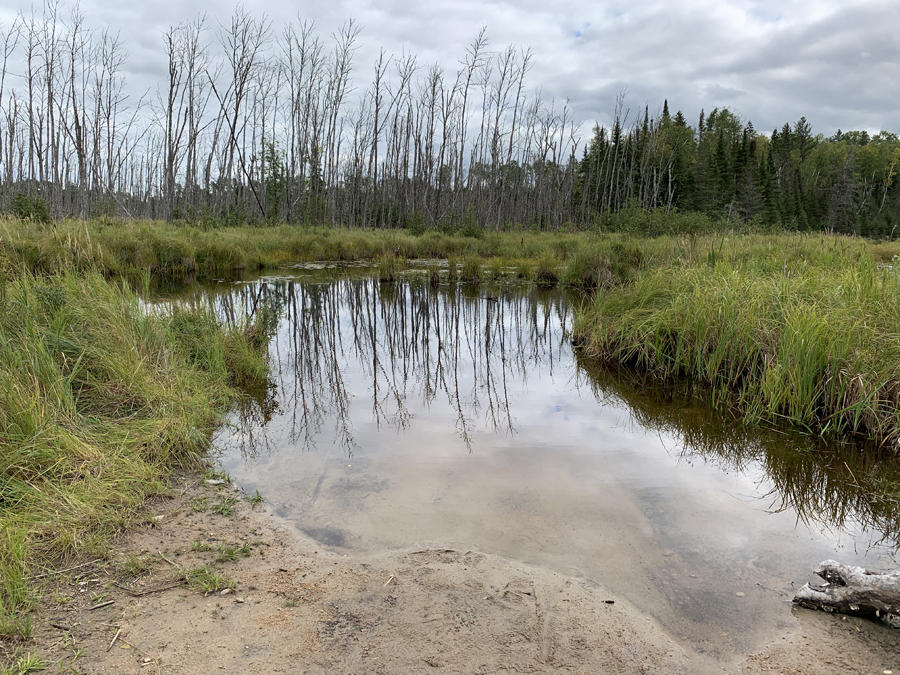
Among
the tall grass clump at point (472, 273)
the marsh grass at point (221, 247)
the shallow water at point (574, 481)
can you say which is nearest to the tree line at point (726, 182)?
the marsh grass at point (221, 247)

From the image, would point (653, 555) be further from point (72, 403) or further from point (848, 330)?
point (72, 403)

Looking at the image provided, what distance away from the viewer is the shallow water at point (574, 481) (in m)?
2.48

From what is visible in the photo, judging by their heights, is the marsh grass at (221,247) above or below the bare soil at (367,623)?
above

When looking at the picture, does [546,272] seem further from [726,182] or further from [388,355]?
[726,182]

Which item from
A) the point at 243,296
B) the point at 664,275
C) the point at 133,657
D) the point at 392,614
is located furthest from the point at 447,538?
the point at 243,296

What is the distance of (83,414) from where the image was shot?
3326mm

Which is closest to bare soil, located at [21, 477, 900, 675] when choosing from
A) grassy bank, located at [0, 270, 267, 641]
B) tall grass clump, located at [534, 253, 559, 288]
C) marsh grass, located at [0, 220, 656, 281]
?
grassy bank, located at [0, 270, 267, 641]

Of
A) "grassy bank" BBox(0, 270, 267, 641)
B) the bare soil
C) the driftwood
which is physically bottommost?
the bare soil

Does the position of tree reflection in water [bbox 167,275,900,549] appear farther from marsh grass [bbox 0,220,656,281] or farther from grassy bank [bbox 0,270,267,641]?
marsh grass [bbox 0,220,656,281]

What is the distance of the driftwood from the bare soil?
2.2 inches

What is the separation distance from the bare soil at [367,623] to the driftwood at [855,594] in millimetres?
55

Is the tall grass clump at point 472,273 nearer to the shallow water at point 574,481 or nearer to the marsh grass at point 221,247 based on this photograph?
the marsh grass at point 221,247

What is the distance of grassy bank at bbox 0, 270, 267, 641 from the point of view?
2.28 m

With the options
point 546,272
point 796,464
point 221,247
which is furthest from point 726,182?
point 796,464
